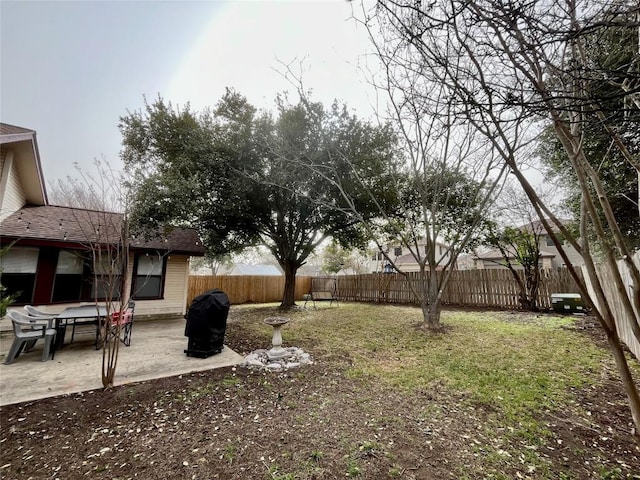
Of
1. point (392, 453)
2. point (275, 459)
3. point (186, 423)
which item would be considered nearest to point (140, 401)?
point (186, 423)

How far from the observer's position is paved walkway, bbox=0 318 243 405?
11.5ft

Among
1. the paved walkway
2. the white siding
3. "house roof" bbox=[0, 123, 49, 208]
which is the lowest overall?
the paved walkway

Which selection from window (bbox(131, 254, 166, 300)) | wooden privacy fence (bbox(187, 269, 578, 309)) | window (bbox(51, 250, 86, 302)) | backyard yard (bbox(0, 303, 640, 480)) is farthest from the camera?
wooden privacy fence (bbox(187, 269, 578, 309))

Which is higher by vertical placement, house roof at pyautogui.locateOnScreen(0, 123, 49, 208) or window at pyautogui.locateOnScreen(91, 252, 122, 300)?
house roof at pyautogui.locateOnScreen(0, 123, 49, 208)

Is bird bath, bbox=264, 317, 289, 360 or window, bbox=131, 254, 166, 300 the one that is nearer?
bird bath, bbox=264, 317, 289, 360

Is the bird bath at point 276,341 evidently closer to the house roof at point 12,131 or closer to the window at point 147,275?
the window at point 147,275

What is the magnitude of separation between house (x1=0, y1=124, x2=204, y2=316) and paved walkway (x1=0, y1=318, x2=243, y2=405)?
1.24 metres

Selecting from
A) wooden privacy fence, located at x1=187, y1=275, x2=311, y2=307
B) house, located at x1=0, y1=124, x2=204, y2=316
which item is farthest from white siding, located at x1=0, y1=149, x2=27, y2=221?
wooden privacy fence, located at x1=187, y1=275, x2=311, y2=307

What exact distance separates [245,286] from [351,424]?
13.6m

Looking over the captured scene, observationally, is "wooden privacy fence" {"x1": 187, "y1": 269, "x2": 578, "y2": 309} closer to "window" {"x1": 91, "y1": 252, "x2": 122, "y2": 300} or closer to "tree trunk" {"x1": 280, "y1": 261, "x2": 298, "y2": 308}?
"tree trunk" {"x1": 280, "y1": 261, "x2": 298, "y2": 308}

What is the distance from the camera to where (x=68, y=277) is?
25.3 feet

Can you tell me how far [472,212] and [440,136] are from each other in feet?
16.5

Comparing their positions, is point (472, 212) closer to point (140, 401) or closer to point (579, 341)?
point (579, 341)

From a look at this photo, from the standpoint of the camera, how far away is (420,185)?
25.1 feet
